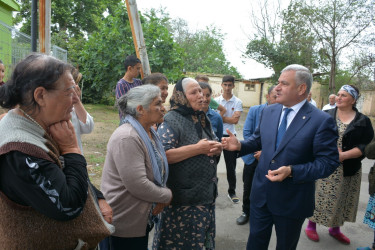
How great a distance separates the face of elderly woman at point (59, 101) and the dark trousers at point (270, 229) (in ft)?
6.44

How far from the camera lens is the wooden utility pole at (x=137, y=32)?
429 centimetres

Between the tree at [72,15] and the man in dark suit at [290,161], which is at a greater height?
the tree at [72,15]

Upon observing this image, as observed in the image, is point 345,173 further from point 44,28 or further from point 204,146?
point 44,28

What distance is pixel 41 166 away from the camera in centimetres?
110

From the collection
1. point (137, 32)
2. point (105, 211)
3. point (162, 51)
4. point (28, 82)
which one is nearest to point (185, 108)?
point (105, 211)

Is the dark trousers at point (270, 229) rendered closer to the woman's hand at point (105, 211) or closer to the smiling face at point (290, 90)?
the smiling face at point (290, 90)

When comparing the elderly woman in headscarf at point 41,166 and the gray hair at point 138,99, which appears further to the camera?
the gray hair at point 138,99

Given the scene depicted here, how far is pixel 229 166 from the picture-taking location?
14.9 ft

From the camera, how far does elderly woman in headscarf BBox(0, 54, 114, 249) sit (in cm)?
108

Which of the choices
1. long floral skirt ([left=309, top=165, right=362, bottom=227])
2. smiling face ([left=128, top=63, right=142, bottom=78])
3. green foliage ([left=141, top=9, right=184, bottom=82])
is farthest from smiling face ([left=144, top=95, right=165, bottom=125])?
green foliage ([left=141, top=9, right=184, bottom=82])

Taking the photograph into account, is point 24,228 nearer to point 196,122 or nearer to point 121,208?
point 121,208

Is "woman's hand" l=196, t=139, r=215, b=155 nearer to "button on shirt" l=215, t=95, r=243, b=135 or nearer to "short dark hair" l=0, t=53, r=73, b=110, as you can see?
"short dark hair" l=0, t=53, r=73, b=110

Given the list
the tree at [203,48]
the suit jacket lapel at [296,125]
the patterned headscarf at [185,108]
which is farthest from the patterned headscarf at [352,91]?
the tree at [203,48]

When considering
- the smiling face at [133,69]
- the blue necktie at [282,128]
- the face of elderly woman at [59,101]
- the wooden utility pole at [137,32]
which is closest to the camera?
the face of elderly woman at [59,101]
